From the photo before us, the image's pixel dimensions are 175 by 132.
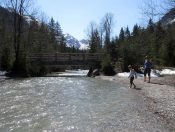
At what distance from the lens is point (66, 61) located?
47812 millimetres

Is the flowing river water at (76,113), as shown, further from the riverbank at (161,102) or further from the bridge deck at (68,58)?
the bridge deck at (68,58)

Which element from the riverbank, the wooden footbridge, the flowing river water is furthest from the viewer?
the wooden footbridge

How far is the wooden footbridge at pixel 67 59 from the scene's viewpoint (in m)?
47.8

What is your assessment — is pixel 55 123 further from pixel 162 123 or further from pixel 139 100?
pixel 139 100

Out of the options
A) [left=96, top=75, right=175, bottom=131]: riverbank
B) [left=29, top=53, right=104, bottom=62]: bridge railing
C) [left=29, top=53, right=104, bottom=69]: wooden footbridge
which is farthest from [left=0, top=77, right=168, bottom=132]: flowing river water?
[left=29, top=53, right=104, bottom=62]: bridge railing

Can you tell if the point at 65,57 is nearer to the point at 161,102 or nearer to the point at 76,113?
the point at 161,102

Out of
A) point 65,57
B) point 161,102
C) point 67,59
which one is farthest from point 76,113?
point 65,57

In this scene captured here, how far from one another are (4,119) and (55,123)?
7.83ft

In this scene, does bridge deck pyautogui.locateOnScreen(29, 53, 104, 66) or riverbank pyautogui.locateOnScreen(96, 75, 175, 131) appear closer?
riverbank pyautogui.locateOnScreen(96, 75, 175, 131)

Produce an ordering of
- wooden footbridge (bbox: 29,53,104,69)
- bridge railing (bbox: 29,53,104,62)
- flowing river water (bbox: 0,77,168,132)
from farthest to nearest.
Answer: bridge railing (bbox: 29,53,104,62) → wooden footbridge (bbox: 29,53,104,69) → flowing river water (bbox: 0,77,168,132)

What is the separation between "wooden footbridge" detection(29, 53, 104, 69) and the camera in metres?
47.8

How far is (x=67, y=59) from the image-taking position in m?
48.3

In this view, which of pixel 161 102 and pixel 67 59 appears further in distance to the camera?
pixel 67 59

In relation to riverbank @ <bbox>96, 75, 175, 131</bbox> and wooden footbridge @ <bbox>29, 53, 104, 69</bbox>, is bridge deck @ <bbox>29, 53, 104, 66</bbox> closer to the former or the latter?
wooden footbridge @ <bbox>29, 53, 104, 69</bbox>
